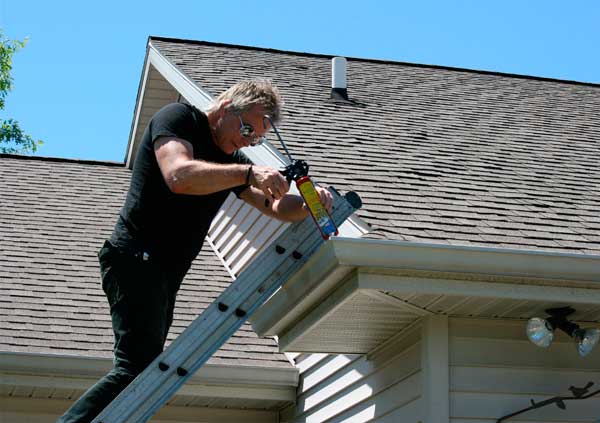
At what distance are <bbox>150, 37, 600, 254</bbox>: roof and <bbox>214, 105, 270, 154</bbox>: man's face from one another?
1136 millimetres

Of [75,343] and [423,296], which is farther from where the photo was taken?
[75,343]

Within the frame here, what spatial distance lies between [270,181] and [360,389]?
2627 mm

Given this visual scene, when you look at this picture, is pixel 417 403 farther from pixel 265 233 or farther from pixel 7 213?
pixel 7 213

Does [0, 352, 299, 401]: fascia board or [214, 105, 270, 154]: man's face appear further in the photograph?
[0, 352, 299, 401]: fascia board

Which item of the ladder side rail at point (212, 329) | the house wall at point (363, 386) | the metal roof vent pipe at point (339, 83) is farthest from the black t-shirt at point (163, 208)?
the metal roof vent pipe at point (339, 83)

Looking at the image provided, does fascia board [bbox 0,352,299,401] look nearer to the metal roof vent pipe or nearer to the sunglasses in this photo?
the sunglasses

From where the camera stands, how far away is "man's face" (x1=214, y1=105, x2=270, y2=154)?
4.43 meters

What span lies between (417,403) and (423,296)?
26.8 inches

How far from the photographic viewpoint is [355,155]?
709 centimetres

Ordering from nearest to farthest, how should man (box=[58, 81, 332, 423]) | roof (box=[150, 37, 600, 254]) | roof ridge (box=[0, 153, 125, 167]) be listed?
man (box=[58, 81, 332, 423]), roof (box=[150, 37, 600, 254]), roof ridge (box=[0, 153, 125, 167])

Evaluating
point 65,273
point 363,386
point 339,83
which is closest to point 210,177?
point 363,386

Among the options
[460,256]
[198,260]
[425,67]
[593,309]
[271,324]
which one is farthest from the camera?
[425,67]

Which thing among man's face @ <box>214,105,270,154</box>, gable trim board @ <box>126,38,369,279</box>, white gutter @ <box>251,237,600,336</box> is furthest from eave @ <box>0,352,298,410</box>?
man's face @ <box>214,105,270,154</box>

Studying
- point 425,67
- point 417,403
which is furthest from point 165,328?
point 425,67
